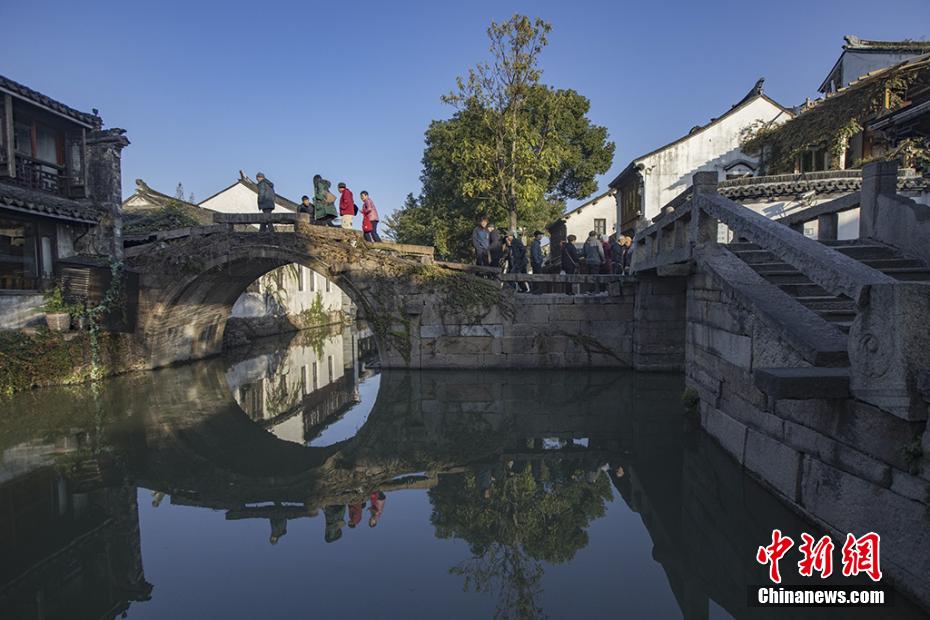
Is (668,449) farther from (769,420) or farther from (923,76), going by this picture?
(923,76)

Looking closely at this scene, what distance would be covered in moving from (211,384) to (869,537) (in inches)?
475

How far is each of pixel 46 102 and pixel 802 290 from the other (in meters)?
15.8

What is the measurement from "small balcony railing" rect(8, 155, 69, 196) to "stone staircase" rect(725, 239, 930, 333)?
15.0 meters

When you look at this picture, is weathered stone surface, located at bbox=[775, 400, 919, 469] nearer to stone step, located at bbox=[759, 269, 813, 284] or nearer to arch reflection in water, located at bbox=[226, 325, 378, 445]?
stone step, located at bbox=[759, 269, 813, 284]

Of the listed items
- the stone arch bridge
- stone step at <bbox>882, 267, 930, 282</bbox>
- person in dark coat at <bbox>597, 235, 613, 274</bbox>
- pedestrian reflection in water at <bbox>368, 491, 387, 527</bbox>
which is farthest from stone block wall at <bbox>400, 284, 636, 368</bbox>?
stone step at <bbox>882, 267, 930, 282</bbox>

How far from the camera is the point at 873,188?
630 cm

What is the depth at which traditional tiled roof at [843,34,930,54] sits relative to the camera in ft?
61.3

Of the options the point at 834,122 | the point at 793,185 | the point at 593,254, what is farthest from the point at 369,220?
the point at 834,122

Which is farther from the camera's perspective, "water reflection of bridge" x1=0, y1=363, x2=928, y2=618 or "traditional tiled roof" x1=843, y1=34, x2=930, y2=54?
"traditional tiled roof" x1=843, y1=34, x2=930, y2=54

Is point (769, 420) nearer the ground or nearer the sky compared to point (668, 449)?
nearer the sky

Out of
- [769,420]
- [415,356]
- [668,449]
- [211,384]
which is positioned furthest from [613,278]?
[211,384]

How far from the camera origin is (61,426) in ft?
27.0

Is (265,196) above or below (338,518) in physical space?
above

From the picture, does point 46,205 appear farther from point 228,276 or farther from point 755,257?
point 755,257
